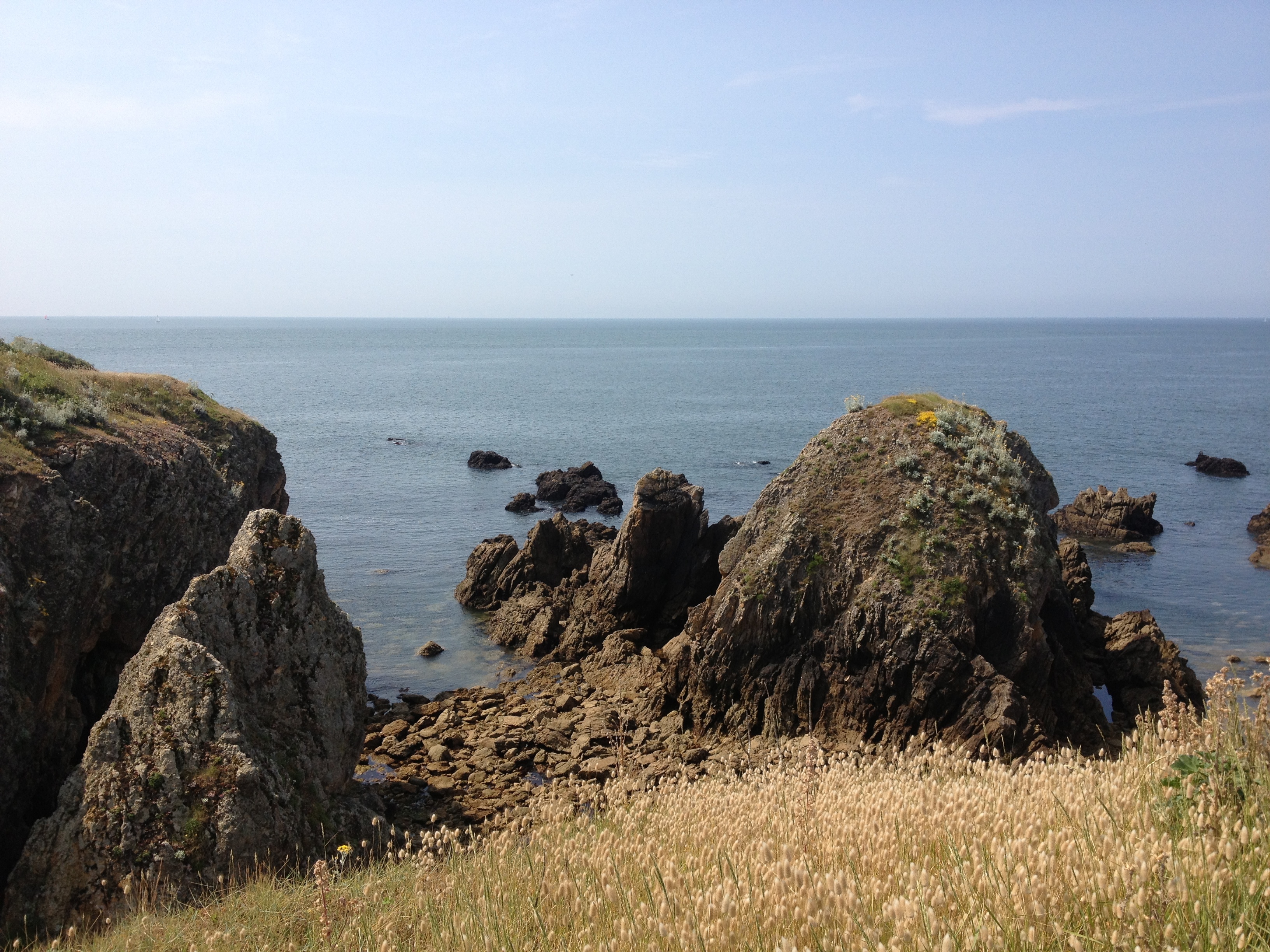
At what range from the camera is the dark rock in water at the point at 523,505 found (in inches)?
2130

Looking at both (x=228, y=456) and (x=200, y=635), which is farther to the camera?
(x=228, y=456)

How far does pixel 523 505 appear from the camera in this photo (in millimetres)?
54469

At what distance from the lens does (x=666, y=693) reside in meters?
23.9

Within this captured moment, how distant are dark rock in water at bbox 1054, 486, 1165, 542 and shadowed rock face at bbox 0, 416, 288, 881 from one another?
42.6 meters

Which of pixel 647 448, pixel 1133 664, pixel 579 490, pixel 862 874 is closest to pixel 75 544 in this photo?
pixel 862 874

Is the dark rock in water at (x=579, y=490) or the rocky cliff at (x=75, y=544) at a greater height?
the rocky cliff at (x=75, y=544)

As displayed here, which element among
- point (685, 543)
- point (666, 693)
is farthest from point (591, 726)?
point (685, 543)

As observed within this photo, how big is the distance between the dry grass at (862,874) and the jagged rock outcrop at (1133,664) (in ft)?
53.8

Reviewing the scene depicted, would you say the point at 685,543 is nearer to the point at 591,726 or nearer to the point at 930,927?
the point at 591,726

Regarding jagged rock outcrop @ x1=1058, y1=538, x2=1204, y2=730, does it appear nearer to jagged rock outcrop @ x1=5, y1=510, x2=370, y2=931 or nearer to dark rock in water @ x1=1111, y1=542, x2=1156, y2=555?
dark rock in water @ x1=1111, y1=542, x2=1156, y2=555

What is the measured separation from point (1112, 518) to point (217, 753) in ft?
154

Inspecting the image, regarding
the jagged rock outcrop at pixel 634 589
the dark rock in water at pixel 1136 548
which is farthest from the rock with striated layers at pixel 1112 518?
the jagged rock outcrop at pixel 634 589

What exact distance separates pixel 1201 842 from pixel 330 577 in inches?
1495

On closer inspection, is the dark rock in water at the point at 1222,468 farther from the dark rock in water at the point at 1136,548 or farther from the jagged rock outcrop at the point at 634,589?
the jagged rock outcrop at the point at 634,589
